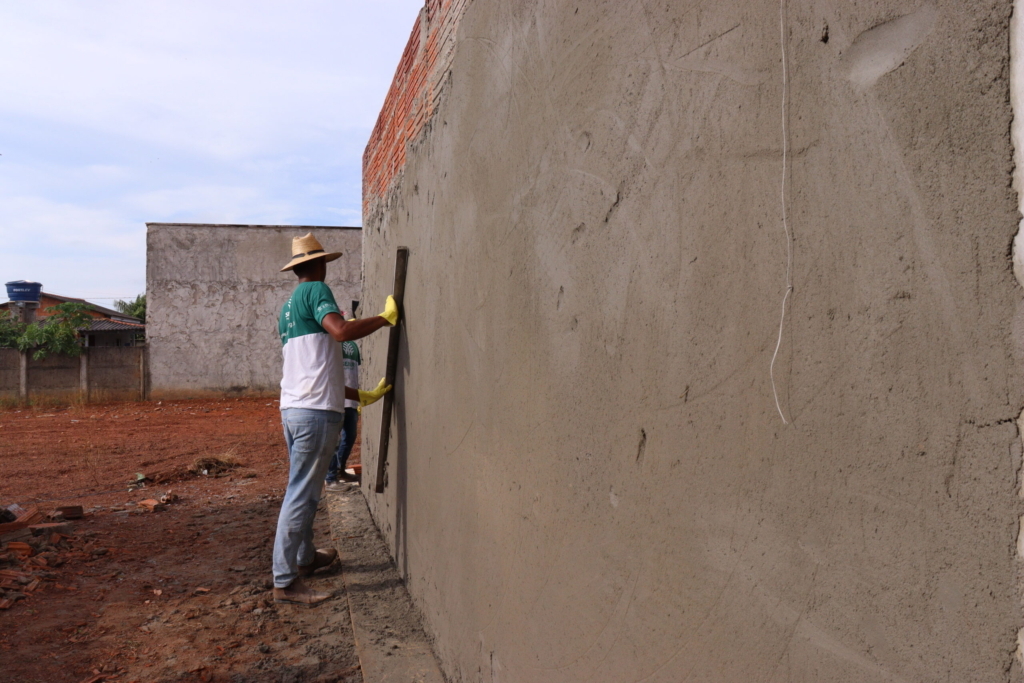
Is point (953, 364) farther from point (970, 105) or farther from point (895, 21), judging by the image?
point (895, 21)

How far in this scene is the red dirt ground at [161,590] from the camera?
3.79m

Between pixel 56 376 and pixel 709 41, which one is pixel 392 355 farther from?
pixel 56 376

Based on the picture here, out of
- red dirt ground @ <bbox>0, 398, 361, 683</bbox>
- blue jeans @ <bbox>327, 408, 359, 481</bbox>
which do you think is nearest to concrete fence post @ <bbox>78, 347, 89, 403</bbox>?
red dirt ground @ <bbox>0, 398, 361, 683</bbox>

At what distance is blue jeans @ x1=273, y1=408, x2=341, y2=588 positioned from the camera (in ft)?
14.2

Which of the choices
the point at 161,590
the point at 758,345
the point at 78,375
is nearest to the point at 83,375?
the point at 78,375

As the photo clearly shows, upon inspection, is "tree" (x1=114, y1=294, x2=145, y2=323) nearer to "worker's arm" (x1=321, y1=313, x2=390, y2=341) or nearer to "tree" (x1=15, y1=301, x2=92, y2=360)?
"tree" (x1=15, y1=301, x2=92, y2=360)

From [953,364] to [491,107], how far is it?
2.01 metres

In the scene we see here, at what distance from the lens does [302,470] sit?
170 inches

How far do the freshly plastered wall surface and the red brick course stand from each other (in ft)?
3.89

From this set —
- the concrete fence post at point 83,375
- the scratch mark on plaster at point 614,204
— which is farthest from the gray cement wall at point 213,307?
the scratch mark on plaster at point 614,204

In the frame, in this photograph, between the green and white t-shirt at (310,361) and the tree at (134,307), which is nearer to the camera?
the green and white t-shirt at (310,361)

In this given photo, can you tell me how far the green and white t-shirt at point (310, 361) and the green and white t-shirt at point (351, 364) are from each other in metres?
2.25

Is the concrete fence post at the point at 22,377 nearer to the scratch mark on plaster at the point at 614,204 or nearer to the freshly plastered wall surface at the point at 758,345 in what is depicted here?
the freshly plastered wall surface at the point at 758,345

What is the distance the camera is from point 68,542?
5859mm
